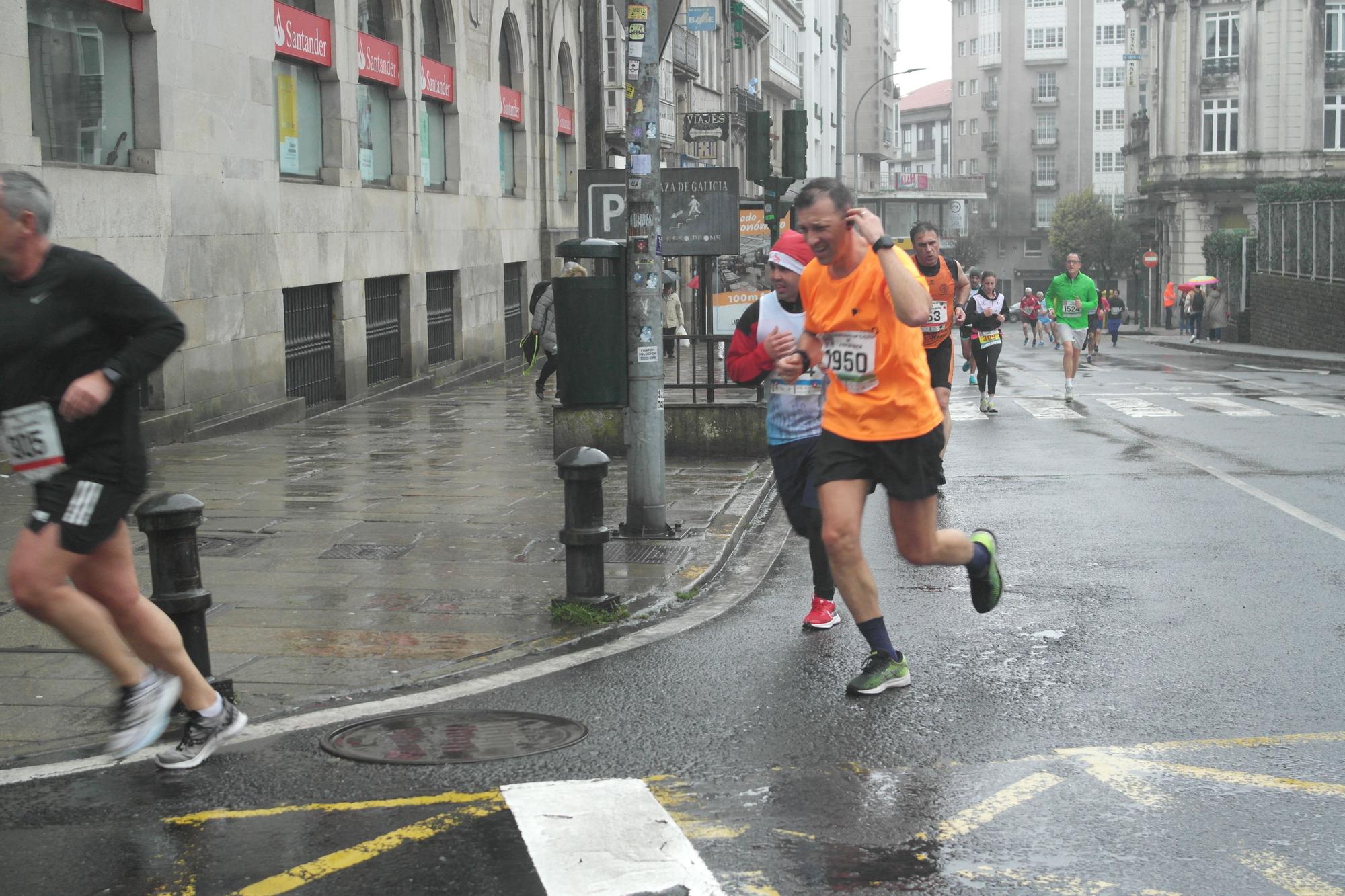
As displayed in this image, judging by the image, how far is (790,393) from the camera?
7043 mm

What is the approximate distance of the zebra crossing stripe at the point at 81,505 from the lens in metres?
4.71

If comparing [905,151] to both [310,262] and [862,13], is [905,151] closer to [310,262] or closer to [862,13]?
[862,13]

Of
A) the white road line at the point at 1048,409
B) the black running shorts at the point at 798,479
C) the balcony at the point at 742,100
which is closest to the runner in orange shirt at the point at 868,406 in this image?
the black running shorts at the point at 798,479

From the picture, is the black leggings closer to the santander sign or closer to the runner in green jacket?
the runner in green jacket

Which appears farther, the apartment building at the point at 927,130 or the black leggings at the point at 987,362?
the apartment building at the point at 927,130

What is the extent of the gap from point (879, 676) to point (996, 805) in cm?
135

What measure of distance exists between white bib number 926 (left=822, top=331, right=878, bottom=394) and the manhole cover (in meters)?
1.62

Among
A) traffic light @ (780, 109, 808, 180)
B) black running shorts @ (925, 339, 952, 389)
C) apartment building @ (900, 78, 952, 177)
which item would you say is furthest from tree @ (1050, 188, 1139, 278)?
black running shorts @ (925, 339, 952, 389)

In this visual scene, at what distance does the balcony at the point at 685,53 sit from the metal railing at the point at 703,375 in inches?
1244

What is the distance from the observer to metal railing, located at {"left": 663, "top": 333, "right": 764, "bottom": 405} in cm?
1373

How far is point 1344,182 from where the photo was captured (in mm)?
38844

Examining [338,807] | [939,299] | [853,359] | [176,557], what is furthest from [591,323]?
[338,807]

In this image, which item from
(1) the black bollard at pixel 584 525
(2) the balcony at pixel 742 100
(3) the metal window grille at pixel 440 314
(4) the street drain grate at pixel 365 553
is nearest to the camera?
(1) the black bollard at pixel 584 525

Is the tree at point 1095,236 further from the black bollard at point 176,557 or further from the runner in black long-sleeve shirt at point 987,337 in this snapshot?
the black bollard at point 176,557
